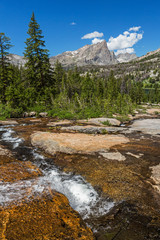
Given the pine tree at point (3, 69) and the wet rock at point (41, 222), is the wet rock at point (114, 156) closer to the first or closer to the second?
the wet rock at point (41, 222)

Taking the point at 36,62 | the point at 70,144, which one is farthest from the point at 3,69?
the point at 70,144

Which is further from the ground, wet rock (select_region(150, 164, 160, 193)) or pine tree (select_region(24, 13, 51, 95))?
pine tree (select_region(24, 13, 51, 95))

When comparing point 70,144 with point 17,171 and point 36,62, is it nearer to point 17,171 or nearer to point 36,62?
point 17,171

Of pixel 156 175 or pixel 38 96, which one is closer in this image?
pixel 156 175

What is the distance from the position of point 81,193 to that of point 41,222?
5.83 feet

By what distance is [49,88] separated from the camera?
30.0 meters

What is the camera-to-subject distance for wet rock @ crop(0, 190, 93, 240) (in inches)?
116

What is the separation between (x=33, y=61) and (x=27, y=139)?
2446cm

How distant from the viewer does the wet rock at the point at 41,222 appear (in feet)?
9.68

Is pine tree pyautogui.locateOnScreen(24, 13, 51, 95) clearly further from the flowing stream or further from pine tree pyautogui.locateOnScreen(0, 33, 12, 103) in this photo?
the flowing stream

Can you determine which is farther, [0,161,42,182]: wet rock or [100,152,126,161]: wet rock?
→ [100,152,126,161]: wet rock

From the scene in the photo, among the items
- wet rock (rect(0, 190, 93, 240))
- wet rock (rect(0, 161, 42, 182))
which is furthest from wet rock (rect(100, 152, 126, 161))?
wet rock (rect(0, 190, 93, 240))

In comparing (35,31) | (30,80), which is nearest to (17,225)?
(30,80)

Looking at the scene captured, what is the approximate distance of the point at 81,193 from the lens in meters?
4.81
